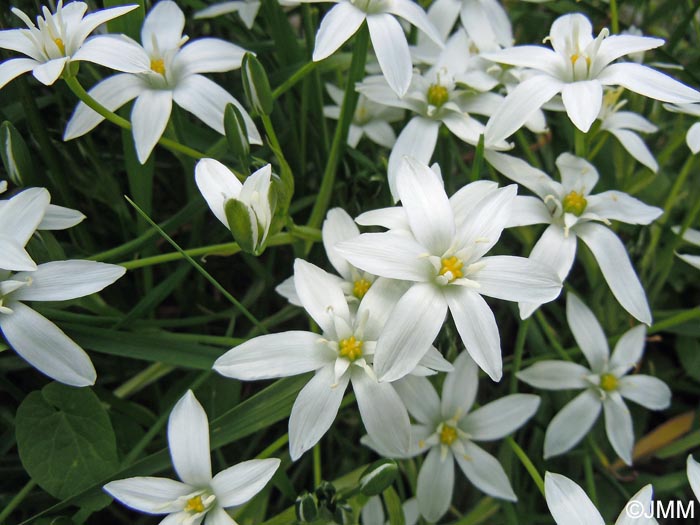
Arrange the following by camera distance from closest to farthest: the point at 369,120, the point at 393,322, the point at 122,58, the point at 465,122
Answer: the point at 393,322 → the point at 122,58 → the point at 465,122 → the point at 369,120

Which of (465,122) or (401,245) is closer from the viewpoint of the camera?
(401,245)

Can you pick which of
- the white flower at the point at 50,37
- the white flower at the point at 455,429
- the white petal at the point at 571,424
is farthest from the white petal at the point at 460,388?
the white flower at the point at 50,37

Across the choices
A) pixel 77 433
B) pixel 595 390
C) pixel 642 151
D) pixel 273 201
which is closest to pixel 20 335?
pixel 77 433

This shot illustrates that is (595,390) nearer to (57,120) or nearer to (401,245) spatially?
(401,245)

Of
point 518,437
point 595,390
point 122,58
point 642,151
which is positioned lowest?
point 518,437

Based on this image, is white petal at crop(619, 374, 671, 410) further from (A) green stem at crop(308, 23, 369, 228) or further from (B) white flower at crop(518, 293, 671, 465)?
(A) green stem at crop(308, 23, 369, 228)

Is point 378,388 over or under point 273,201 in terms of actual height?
under
